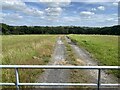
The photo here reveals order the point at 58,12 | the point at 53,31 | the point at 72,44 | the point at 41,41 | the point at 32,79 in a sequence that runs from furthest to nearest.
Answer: the point at 72,44
the point at 41,41
the point at 58,12
the point at 53,31
the point at 32,79

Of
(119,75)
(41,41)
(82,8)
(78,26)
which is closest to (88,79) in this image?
(119,75)

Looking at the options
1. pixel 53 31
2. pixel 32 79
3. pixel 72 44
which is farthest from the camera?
pixel 72 44

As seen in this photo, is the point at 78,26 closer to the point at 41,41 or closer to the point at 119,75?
the point at 119,75

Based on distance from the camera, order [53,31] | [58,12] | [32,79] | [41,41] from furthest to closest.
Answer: [41,41] → [58,12] → [53,31] → [32,79]

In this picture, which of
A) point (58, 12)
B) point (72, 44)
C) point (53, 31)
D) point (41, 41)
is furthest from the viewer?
point (72, 44)

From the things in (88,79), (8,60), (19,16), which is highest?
(19,16)

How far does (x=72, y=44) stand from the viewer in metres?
11.3

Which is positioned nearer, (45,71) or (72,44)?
(45,71)

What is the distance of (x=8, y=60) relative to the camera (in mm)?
5121

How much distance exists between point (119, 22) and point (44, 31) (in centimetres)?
155

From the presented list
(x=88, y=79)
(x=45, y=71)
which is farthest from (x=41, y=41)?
(x=88, y=79)

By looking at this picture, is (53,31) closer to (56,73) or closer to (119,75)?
(56,73)

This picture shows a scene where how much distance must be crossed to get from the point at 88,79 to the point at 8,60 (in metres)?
1.85

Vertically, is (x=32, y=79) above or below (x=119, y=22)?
below
